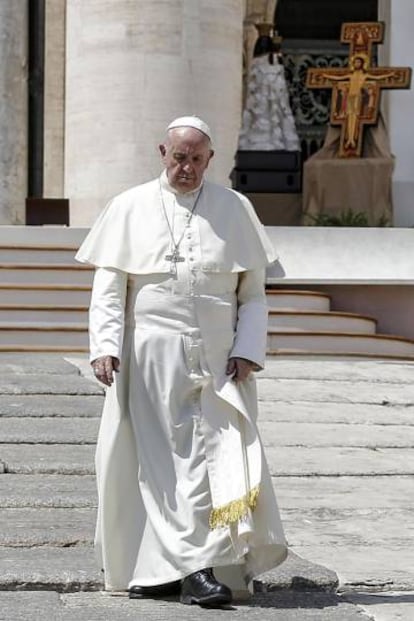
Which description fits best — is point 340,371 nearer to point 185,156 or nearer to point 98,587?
point 98,587

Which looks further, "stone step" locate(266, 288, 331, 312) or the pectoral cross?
"stone step" locate(266, 288, 331, 312)

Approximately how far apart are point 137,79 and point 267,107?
215 cm

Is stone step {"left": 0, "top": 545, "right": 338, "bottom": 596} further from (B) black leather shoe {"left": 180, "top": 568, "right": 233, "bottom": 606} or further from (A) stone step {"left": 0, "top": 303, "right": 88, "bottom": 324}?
(A) stone step {"left": 0, "top": 303, "right": 88, "bottom": 324}

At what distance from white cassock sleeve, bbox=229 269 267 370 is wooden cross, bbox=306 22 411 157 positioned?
1084cm

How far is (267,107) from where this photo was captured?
19141 mm

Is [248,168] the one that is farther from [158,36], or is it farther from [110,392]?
[110,392]

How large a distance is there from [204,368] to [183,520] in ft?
1.96

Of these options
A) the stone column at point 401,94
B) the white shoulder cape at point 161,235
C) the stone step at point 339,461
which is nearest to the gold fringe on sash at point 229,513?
the white shoulder cape at point 161,235

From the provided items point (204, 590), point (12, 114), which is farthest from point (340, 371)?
point (12, 114)

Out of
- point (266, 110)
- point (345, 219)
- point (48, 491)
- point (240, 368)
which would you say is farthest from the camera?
point (266, 110)

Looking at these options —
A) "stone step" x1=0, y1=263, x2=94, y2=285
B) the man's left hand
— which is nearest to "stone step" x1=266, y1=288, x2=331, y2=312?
"stone step" x1=0, y1=263, x2=94, y2=285

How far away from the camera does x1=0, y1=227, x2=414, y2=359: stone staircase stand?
48.9 ft

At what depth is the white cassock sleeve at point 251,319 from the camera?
7062 millimetres

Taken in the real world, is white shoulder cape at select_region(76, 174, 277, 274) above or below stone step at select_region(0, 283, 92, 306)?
above
